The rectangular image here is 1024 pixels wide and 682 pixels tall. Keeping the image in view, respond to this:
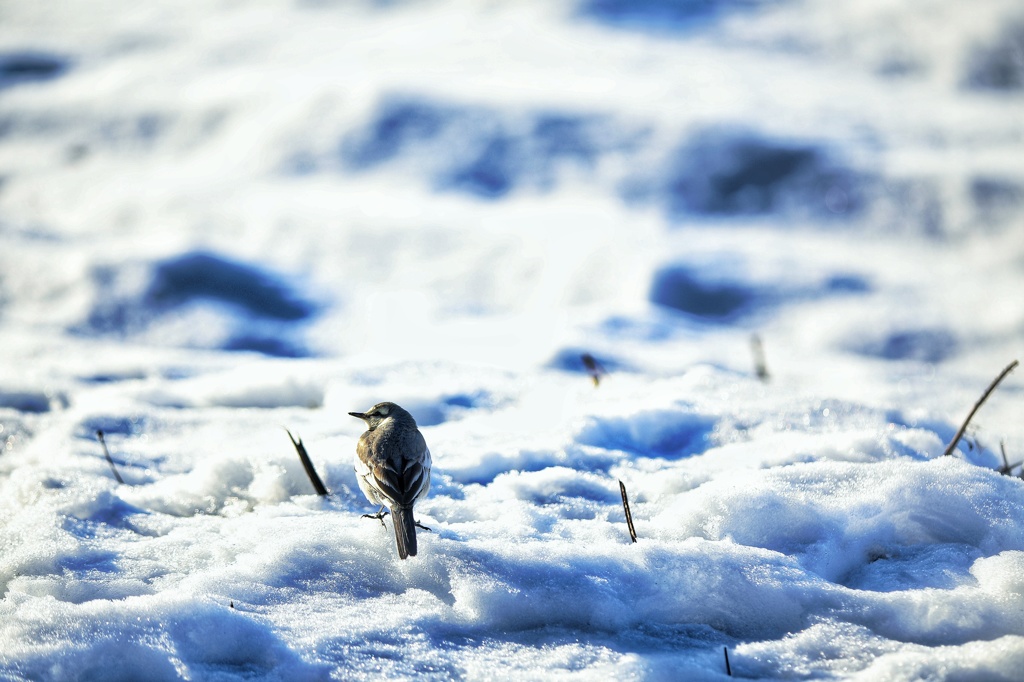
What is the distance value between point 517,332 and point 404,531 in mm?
2556

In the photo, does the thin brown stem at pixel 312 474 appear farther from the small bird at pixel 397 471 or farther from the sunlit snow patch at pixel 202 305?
the sunlit snow patch at pixel 202 305

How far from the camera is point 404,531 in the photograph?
2.23 metres

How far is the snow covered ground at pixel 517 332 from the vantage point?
6.95 ft

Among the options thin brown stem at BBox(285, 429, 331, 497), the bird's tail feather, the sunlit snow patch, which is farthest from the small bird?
the sunlit snow patch

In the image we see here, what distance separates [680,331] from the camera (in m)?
4.77

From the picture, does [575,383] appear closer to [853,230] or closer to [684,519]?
[684,519]

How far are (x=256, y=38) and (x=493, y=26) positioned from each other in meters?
2.14

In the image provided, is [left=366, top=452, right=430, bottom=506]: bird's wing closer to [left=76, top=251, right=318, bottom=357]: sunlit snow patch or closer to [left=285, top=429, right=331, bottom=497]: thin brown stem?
[left=285, top=429, right=331, bottom=497]: thin brown stem

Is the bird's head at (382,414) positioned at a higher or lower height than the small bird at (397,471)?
higher

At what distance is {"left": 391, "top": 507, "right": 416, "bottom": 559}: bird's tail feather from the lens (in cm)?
222

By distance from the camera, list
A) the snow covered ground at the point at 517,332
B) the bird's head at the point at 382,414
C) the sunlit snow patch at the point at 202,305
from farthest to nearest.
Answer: the sunlit snow patch at the point at 202,305 → the bird's head at the point at 382,414 → the snow covered ground at the point at 517,332

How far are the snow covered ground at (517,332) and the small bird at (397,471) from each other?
3.9 inches

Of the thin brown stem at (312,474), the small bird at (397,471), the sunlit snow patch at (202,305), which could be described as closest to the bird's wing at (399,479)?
the small bird at (397,471)

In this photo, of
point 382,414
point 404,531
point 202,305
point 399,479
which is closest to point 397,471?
point 399,479
